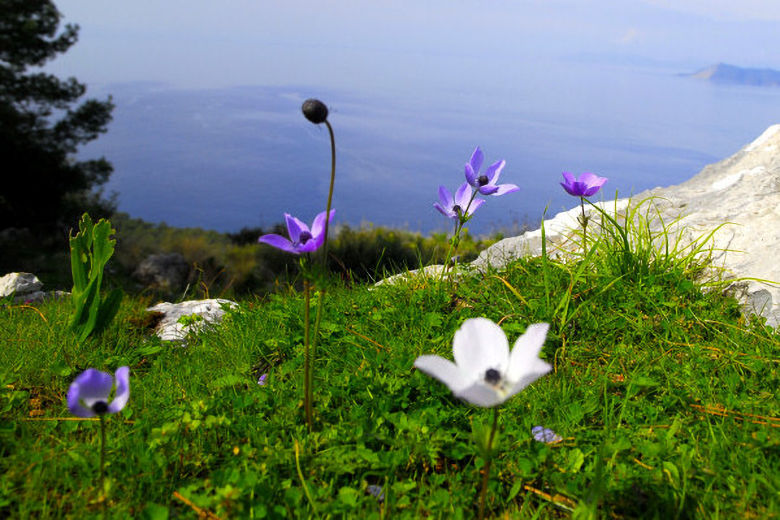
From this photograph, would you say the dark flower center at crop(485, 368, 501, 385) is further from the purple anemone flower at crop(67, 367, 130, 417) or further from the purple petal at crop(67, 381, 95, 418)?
the purple petal at crop(67, 381, 95, 418)

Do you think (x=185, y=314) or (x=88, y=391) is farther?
(x=185, y=314)

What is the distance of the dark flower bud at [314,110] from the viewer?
160 centimetres

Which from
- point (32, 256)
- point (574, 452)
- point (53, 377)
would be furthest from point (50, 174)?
point (574, 452)

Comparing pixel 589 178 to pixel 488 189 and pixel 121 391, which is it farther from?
pixel 121 391

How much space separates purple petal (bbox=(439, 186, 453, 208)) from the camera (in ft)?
9.02

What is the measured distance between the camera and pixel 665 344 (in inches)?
108

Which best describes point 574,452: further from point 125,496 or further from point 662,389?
point 125,496

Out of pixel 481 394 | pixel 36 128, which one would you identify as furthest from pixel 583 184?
pixel 36 128

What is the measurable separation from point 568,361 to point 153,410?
1.66 m

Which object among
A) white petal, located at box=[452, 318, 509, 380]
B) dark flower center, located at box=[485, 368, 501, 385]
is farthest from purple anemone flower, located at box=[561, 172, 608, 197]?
dark flower center, located at box=[485, 368, 501, 385]

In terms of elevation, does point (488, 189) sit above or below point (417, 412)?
above

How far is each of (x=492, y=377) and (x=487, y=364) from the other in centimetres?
11

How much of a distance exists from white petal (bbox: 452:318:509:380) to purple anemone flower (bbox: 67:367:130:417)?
84 centimetres

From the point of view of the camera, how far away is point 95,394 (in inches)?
61.4
